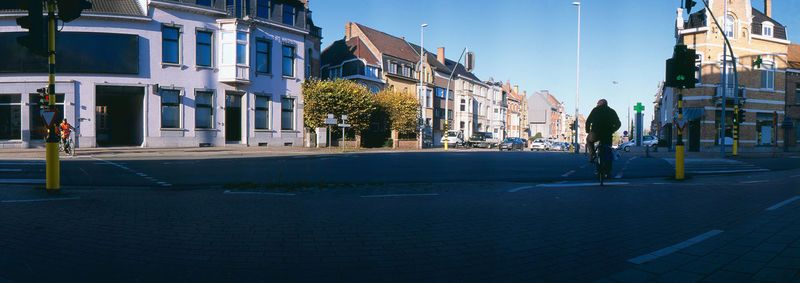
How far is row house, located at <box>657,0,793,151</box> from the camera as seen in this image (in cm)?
3291

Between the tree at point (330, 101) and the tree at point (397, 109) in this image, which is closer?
the tree at point (330, 101)

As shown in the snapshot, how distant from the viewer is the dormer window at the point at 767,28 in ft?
113

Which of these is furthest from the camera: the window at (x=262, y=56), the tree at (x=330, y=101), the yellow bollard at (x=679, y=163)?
the tree at (x=330, y=101)

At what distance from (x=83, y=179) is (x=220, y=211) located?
575cm

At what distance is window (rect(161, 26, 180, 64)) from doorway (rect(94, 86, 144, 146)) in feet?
7.14

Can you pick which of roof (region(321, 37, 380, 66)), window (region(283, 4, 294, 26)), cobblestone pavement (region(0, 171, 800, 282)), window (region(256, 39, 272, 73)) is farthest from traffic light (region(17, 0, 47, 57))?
roof (region(321, 37, 380, 66))

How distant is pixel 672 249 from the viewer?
12.0 feet

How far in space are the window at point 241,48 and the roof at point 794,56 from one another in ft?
135

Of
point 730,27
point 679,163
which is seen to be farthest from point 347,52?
point 679,163

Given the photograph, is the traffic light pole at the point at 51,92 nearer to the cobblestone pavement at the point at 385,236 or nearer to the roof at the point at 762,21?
the cobblestone pavement at the point at 385,236

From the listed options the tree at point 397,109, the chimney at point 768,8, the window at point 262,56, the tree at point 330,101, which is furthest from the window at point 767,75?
the window at point 262,56

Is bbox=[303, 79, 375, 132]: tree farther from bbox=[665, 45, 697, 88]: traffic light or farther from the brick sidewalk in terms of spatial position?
the brick sidewalk

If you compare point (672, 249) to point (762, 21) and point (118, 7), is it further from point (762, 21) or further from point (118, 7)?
point (762, 21)

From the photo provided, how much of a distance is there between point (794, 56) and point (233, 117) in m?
45.2
